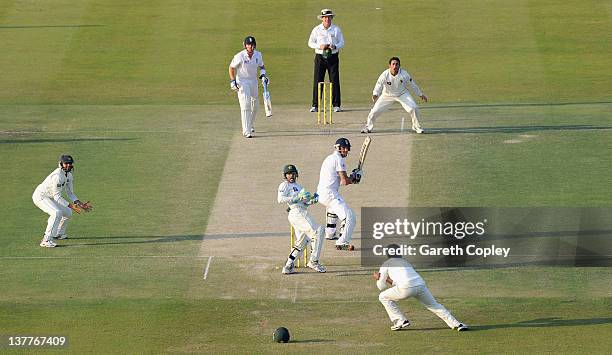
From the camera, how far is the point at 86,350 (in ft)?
72.0

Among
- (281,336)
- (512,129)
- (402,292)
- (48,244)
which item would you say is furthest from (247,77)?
(281,336)

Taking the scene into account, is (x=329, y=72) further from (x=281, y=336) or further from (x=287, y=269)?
(x=281, y=336)

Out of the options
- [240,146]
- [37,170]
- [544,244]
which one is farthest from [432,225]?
[37,170]

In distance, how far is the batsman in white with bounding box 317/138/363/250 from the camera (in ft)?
84.3

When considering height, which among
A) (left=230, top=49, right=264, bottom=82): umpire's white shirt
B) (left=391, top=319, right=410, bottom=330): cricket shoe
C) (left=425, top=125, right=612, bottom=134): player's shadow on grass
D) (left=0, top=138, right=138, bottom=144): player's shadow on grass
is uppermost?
(left=230, top=49, right=264, bottom=82): umpire's white shirt

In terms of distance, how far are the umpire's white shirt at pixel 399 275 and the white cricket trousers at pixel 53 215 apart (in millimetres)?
6820

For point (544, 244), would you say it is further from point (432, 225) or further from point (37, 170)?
point (37, 170)

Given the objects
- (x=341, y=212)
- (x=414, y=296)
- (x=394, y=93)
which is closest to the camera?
(x=414, y=296)

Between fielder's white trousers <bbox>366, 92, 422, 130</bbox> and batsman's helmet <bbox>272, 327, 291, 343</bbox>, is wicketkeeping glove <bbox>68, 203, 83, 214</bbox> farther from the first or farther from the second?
fielder's white trousers <bbox>366, 92, 422, 130</bbox>

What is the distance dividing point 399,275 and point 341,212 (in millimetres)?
3541

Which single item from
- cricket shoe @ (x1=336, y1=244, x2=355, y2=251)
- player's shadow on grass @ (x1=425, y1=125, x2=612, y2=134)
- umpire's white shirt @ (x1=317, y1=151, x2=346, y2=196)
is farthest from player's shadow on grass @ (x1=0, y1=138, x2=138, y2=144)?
cricket shoe @ (x1=336, y1=244, x2=355, y2=251)

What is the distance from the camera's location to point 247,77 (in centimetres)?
3238

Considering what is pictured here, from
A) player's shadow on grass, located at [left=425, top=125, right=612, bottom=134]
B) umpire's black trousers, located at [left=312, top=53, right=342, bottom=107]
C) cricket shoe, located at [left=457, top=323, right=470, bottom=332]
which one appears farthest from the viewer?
umpire's black trousers, located at [left=312, top=53, right=342, bottom=107]

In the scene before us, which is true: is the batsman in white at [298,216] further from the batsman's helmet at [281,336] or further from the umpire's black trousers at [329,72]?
the umpire's black trousers at [329,72]
